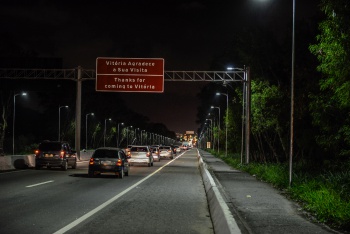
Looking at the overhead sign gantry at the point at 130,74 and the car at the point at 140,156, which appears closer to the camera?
the overhead sign gantry at the point at 130,74

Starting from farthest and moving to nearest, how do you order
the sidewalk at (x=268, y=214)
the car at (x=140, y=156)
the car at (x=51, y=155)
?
1. the car at (x=140, y=156)
2. the car at (x=51, y=155)
3. the sidewalk at (x=268, y=214)

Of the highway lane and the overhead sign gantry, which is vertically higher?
the overhead sign gantry

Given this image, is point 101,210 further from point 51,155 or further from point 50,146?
point 50,146

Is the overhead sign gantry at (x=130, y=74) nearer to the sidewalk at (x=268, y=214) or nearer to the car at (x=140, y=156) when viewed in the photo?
the car at (x=140, y=156)

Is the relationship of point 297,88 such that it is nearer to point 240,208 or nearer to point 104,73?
point 104,73

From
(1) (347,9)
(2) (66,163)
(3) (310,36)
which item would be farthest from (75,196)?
(3) (310,36)

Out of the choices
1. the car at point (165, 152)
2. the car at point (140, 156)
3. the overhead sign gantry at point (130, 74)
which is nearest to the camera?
the overhead sign gantry at point (130, 74)

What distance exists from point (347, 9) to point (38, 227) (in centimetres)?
890

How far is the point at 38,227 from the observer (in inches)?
368

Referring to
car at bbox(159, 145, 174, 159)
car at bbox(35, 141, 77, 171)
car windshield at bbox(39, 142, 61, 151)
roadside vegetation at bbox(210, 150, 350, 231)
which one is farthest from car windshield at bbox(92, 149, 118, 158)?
car at bbox(159, 145, 174, 159)

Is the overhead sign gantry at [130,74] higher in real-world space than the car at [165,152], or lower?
higher

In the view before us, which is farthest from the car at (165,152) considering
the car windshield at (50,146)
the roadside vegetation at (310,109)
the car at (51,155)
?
the car windshield at (50,146)

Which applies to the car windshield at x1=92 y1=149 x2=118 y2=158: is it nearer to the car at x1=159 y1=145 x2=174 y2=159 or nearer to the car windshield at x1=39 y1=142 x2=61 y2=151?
the car windshield at x1=39 y1=142 x2=61 y2=151

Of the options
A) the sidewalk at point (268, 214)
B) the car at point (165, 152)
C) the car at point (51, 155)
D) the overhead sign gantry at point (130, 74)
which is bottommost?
the car at point (165, 152)
